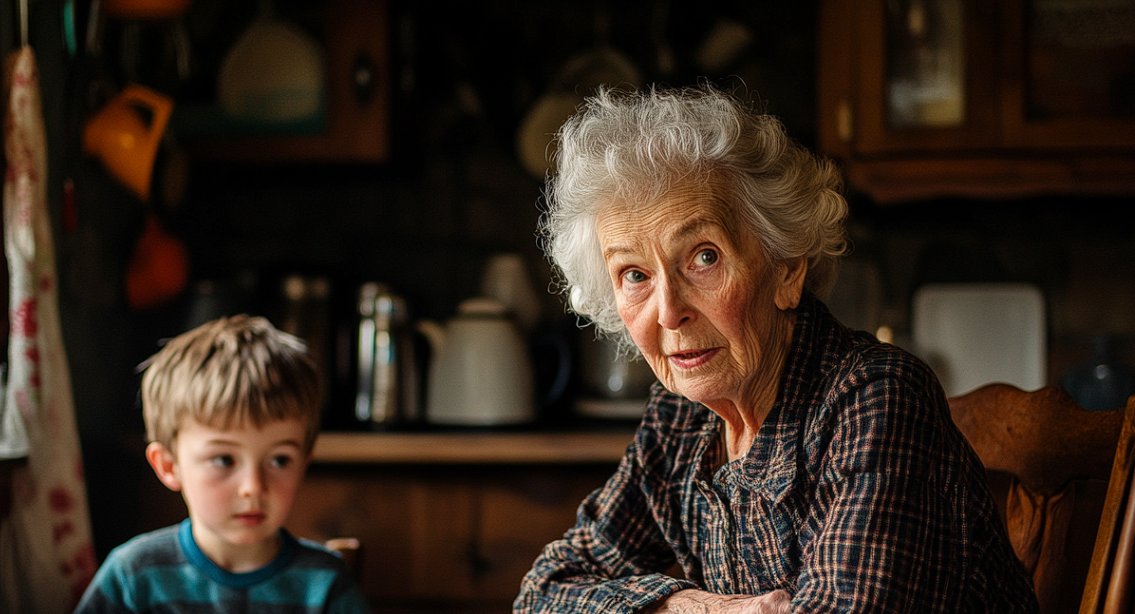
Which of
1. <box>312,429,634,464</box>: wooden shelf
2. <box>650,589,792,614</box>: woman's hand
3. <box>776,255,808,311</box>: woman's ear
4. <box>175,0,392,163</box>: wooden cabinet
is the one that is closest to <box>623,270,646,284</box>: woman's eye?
<box>776,255,808,311</box>: woman's ear

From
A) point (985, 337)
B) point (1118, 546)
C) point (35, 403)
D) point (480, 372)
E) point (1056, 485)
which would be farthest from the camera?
point (985, 337)

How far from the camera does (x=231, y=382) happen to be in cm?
112

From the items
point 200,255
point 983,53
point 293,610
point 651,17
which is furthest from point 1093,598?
→ point 200,255

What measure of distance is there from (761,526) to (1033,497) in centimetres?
35

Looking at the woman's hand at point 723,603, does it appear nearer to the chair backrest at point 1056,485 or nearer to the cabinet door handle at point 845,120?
the chair backrest at point 1056,485

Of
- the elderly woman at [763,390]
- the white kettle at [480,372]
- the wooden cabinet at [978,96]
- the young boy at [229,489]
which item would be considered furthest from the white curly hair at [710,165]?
the wooden cabinet at [978,96]

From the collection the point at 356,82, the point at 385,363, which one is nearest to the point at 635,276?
the point at 385,363

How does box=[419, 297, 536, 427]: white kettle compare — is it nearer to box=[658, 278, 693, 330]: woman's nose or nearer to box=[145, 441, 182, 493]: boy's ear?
box=[145, 441, 182, 493]: boy's ear

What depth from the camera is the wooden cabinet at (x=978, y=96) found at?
2.15 meters

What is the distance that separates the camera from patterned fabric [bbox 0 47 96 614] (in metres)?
1.56

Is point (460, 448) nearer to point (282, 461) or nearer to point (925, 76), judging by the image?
point (282, 461)

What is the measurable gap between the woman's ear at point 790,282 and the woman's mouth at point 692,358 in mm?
92

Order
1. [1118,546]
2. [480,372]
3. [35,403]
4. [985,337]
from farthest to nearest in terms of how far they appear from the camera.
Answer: [985,337] → [480,372] → [35,403] → [1118,546]

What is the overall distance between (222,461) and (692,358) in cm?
55
